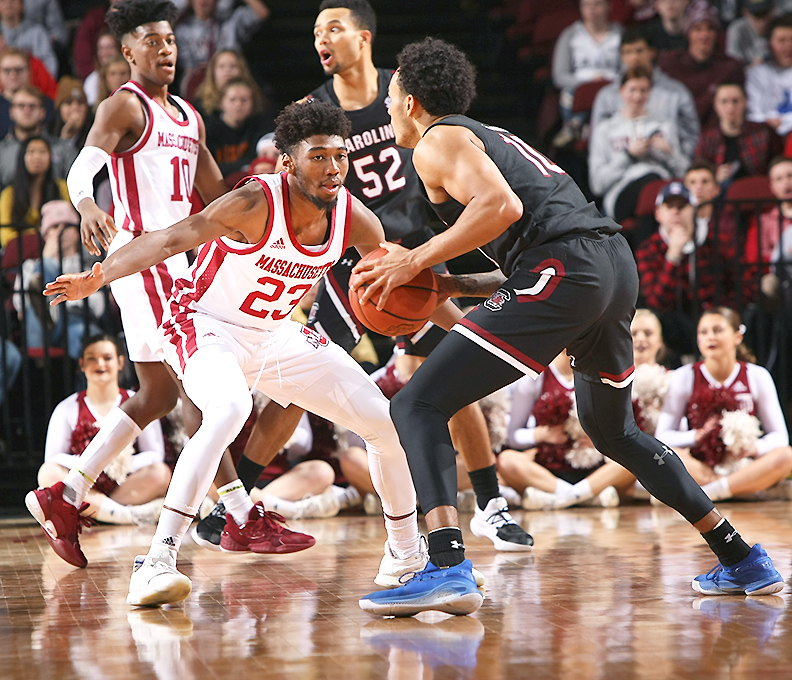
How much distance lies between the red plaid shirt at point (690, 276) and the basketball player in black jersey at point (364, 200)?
2.52 metres

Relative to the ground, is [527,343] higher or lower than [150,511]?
higher

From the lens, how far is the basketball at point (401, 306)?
2959 millimetres

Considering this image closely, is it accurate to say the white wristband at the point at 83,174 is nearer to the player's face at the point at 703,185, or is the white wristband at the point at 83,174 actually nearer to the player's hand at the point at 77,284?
the player's hand at the point at 77,284

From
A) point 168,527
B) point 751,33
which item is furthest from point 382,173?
point 751,33

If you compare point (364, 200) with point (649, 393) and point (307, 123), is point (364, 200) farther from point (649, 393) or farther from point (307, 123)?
point (649, 393)

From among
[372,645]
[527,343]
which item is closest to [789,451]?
[527,343]

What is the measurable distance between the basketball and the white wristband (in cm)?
131

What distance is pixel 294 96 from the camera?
880 centimetres

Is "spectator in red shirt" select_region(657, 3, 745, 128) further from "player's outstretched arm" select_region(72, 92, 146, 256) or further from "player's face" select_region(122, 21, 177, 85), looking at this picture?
"player's outstretched arm" select_region(72, 92, 146, 256)

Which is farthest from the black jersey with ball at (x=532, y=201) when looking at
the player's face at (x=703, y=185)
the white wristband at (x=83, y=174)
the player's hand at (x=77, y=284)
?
the player's face at (x=703, y=185)

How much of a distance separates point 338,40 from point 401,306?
6.42 feet

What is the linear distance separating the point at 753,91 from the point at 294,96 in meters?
3.80

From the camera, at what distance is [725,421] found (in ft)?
18.3

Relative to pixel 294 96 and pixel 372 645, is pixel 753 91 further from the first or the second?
pixel 372 645
